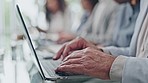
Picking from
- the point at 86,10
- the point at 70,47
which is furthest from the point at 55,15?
the point at 70,47

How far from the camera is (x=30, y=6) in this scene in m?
1.46

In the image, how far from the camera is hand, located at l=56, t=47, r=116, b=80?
487mm

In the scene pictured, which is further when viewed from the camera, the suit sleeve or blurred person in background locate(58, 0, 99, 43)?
blurred person in background locate(58, 0, 99, 43)

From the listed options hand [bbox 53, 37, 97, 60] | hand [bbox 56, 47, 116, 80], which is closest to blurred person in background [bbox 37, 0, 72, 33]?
hand [bbox 53, 37, 97, 60]

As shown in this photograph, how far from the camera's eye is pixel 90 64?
51 cm

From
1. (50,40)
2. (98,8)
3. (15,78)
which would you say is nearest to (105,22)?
(98,8)

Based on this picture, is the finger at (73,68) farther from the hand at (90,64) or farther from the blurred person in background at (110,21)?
the blurred person in background at (110,21)

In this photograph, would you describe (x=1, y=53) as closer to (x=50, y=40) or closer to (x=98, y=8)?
(x=50, y=40)

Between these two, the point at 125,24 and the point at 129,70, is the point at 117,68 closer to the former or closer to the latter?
the point at 129,70

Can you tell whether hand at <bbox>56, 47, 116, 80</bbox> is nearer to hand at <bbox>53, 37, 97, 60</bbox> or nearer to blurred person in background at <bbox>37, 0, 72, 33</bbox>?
hand at <bbox>53, 37, 97, 60</bbox>

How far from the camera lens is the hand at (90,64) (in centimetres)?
49

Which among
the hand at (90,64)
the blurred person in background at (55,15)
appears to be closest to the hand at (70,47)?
the hand at (90,64)

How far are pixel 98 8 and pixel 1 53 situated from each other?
579 millimetres

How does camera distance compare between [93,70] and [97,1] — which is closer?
[93,70]
